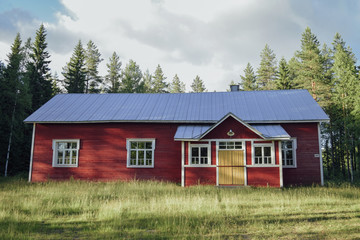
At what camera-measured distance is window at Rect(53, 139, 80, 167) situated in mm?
15789

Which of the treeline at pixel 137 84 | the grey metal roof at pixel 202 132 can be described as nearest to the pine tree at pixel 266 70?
the treeline at pixel 137 84

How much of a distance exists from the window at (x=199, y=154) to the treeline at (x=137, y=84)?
1343cm

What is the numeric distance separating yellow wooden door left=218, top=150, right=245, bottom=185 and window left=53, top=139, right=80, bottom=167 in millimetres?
9223

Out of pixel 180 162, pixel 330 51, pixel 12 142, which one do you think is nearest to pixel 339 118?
pixel 330 51

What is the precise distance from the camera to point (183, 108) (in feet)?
55.9

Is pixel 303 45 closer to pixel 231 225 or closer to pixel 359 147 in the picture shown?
pixel 359 147

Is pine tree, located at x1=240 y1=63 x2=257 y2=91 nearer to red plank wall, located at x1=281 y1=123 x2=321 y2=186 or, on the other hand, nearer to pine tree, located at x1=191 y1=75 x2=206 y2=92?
pine tree, located at x1=191 y1=75 x2=206 y2=92

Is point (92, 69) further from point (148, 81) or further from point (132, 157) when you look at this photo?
point (132, 157)

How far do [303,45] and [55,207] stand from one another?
103ft

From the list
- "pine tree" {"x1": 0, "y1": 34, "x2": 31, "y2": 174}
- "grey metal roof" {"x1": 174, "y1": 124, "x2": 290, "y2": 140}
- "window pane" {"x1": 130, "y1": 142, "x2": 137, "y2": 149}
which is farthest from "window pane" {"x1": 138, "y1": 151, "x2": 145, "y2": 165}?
"pine tree" {"x1": 0, "y1": 34, "x2": 31, "y2": 174}

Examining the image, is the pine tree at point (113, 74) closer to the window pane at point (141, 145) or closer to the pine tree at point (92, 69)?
the pine tree at point (92, 69)

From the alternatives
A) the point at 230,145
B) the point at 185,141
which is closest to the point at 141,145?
the point at 185,141

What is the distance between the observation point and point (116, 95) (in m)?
19.6

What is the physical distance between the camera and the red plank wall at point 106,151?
50.2 feet
